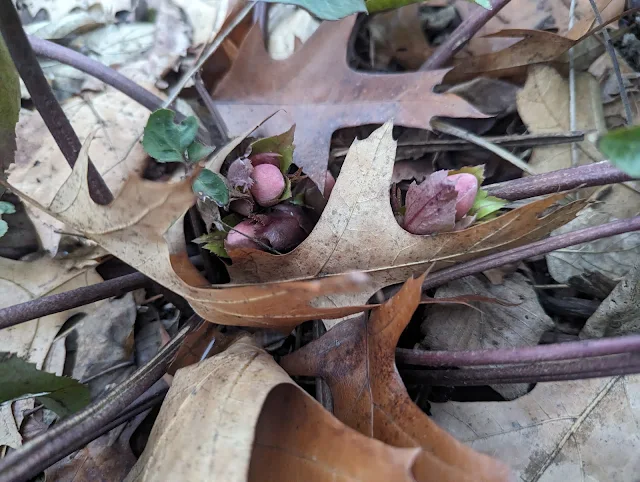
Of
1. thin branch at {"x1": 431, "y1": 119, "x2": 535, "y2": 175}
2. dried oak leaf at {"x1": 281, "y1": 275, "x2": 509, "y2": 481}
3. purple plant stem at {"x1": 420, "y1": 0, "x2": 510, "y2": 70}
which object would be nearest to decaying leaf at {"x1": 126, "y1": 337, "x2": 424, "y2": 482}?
dried oak leaf at {"x1": 281, "y1": 275, "x2": 509, "y2": 481}

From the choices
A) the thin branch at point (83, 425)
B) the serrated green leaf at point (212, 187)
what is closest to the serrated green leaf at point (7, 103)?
the serrated green leaf at point (212, 187)

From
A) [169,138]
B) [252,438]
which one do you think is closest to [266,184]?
[169,138]

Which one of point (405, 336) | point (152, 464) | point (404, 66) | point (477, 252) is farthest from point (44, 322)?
point (404, 66)

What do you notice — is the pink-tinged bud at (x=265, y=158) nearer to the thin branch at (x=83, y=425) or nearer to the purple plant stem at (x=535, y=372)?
the thin branch at (x=83, y=425)

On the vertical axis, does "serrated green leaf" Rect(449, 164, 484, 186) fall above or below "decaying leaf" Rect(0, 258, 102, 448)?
above

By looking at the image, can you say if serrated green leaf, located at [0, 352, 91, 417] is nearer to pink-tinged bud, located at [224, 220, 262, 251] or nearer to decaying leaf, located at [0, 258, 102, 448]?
decaying leaf, located at [0, 258, 102, 448]
